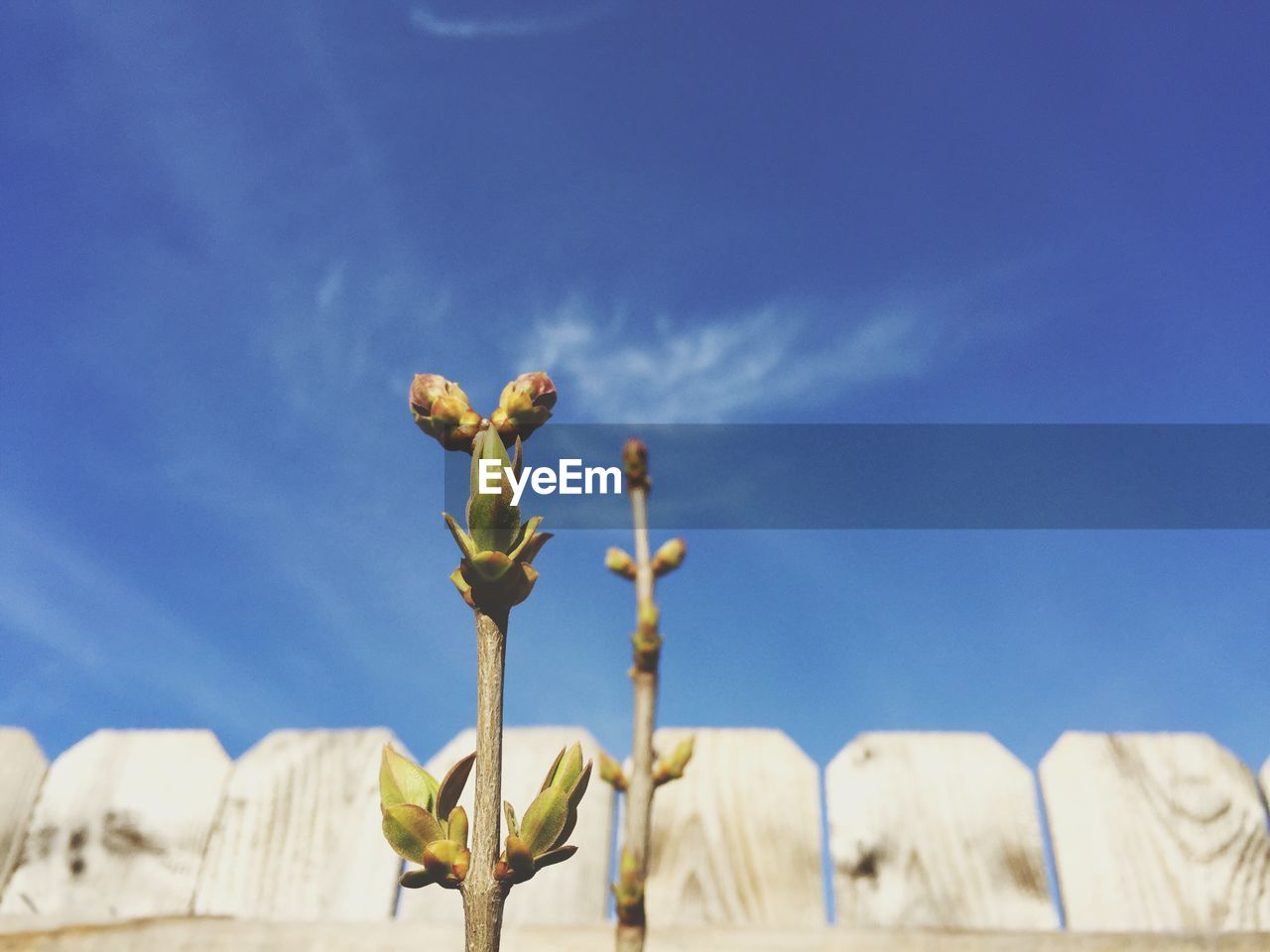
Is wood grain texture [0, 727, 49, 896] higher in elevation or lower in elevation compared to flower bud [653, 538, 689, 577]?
lower

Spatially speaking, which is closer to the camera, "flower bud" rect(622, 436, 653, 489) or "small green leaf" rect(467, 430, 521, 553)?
"small green leaf" rect(467, 430, 521, 553)

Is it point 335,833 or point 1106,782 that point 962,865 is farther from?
point 335,833

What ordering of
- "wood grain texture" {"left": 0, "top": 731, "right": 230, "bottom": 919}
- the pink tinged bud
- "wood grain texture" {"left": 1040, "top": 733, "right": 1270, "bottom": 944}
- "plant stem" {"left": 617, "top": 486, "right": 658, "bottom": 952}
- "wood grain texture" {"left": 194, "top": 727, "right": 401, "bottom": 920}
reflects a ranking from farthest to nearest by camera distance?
1. "wood grain texture" {"left": 0, "top": 731, "right": 230, "bottom": 919}
2. "wood grain texture" {"left": 194, "top": 727, "right": 401, "bottom": 920}
3. "wood grain texture" {"left": 1040, "top": 733, "right": 1270, "bottom": 944}
4. "plant stem" {"left": 617, "top": 486, "right": 658, "bottom": 952}
5. the pink tinged bud

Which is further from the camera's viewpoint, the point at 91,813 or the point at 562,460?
the point at 91,813

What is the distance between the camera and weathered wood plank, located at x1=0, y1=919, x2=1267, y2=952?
1.87 metres

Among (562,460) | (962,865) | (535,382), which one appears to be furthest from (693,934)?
(535,382)

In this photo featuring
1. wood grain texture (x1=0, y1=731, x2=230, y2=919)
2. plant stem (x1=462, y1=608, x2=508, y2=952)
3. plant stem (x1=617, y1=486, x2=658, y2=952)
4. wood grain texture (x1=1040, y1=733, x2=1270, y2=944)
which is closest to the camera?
plant stem (x1=462, y1=608, x2=508, y2=952)

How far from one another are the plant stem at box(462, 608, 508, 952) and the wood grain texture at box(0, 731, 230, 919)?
6.36 feet

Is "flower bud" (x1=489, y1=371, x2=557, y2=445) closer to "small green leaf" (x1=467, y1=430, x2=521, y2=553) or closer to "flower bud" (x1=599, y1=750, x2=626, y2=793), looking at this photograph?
"small green leaf" (x1=467, y1=430, x2=521, y2=553)

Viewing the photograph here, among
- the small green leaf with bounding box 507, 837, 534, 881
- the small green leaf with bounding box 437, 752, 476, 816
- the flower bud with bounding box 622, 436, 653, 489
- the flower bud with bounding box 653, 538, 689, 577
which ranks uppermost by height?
the flower bud with bounding box 622, 436, 653, 489

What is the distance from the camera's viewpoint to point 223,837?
225 centimetres

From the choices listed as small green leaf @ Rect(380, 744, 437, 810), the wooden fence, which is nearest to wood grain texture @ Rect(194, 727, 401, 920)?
the wooden fence

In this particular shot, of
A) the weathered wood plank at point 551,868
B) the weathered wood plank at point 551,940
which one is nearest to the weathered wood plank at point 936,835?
the weathered wood plank at point 551,940

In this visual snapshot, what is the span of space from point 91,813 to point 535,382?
2210 millimetres
